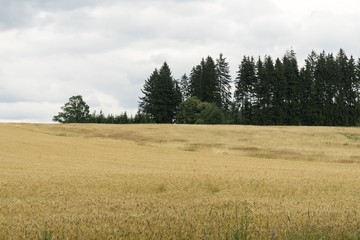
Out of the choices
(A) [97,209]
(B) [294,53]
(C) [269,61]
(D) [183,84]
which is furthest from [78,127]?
(B) [294,53]

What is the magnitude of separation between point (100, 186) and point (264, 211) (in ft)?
18.9

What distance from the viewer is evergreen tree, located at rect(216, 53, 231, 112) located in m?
106

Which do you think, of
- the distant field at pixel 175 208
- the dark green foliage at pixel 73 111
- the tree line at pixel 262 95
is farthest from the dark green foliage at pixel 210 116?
the distant field at pixel 175 208

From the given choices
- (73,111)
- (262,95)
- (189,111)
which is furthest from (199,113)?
(73,111)

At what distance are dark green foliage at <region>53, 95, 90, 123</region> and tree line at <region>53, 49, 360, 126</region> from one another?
78 cm

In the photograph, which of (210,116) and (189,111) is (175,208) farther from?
(189,111)

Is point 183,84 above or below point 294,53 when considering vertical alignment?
below

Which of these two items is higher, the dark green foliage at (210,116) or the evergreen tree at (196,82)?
the evergreen tree at (196,82)

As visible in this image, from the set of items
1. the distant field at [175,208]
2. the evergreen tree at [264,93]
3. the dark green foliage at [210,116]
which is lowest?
the distant field at [175,208]

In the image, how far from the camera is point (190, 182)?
14.6 metres

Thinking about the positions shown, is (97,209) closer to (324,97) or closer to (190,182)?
(190,182)

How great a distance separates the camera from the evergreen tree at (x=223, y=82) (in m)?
106

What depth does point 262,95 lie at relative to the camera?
93.7 m

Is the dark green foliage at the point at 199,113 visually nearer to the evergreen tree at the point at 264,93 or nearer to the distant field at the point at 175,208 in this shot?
the evergreen tree at the point at 264,93
